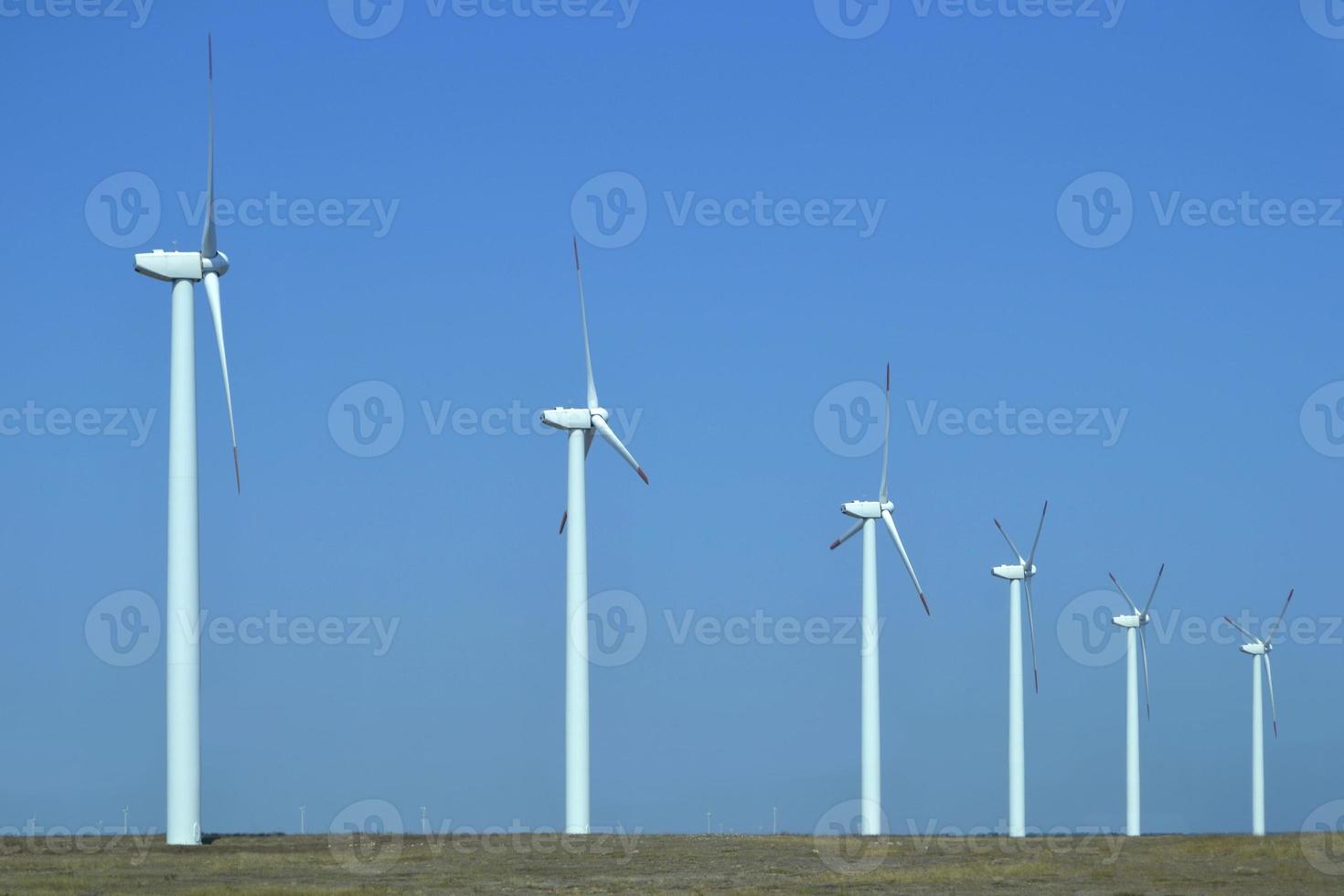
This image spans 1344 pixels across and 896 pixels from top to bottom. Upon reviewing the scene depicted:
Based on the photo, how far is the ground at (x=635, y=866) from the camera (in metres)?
53.8

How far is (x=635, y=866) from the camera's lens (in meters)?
61.6

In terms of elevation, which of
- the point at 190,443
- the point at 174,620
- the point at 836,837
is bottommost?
the point at 836,837

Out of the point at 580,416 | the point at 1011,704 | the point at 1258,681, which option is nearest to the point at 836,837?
the point at 580,416

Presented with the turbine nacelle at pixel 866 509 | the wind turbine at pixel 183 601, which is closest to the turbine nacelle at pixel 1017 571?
the turbine nacelle at pixel 866 509

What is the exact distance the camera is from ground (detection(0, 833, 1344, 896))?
5381cm

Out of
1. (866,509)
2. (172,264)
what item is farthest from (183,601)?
(866,509)

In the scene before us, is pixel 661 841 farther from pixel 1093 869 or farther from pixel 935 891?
pixel 935 891

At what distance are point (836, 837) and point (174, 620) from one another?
31807 millimetres

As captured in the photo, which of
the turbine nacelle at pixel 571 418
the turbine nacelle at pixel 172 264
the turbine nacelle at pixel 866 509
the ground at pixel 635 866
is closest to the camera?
the ground at pixel 635 866

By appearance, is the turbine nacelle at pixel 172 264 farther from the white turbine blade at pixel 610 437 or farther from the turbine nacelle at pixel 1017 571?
the turbine nacelle at pixel 1017 571

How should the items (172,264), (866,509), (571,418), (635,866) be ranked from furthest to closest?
(866,509) → (571,418) → (172,264) → (635,866)

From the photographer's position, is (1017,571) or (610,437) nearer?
(610,437)

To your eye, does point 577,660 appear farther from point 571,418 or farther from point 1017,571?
point 1017,571

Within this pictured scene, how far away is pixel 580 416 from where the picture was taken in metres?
84.7
